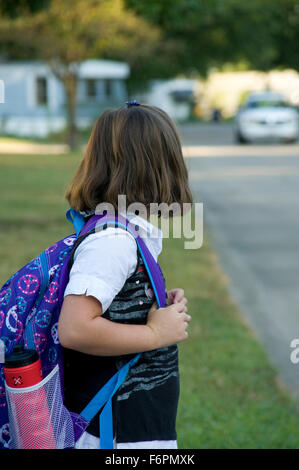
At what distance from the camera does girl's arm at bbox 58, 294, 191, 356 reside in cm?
166

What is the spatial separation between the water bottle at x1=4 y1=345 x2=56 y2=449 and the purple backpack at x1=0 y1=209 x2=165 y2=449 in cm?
4

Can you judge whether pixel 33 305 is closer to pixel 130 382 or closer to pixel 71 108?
pixel 130 382

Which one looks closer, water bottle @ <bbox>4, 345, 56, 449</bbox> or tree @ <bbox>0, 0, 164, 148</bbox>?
water bottle @ <bbox>4, 345, 56, 449</bbox>

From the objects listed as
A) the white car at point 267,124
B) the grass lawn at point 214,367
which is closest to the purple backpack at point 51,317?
the grass lawn at point 214,367

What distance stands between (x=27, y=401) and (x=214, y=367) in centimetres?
273

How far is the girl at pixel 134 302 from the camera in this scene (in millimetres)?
1775

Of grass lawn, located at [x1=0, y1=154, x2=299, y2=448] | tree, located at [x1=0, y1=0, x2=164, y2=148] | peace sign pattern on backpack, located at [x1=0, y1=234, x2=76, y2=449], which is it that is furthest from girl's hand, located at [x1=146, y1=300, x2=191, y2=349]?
tree, located at [x1=0, y1=0, x2=164, y2=148]

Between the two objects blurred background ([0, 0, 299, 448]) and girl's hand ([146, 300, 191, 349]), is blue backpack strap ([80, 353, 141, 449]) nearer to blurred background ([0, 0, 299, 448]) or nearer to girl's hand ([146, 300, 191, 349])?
girl's hand ([146, 300, 191, 349])

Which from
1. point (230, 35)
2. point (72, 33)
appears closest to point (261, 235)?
point (72, 33)
